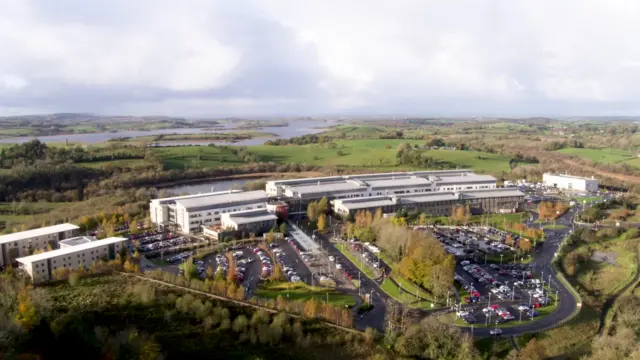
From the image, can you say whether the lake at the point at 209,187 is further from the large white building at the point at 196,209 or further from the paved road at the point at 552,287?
the paved road at the point at 552,287

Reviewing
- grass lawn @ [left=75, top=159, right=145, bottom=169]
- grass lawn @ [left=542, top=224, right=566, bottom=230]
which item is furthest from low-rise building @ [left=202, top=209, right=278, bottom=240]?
grass lawn @ [left=75, top=159, right=145, bottom=169]

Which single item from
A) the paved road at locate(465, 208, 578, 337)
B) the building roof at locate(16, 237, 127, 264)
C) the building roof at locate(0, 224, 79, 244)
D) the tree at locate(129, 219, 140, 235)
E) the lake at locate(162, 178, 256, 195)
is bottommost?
the paved road at locate(465, 208, 578, 337)

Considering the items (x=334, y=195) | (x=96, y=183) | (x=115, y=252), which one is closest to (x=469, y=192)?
(x=334, y=195)

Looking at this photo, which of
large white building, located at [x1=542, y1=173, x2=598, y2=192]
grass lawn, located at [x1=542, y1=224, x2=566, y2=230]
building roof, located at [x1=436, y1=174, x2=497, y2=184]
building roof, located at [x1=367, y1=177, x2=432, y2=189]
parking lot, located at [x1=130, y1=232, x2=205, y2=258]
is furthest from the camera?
large white building, located at [x1=542, y1=173, x2=598, y2=192]

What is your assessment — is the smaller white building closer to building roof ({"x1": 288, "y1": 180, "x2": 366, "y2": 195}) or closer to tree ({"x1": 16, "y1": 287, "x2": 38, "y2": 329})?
building roof ({"x1": 288, "y1": 180, "x2": 366, "y2": 195})

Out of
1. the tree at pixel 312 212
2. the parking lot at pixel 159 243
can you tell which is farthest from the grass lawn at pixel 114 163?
the tree at pixel 312 212

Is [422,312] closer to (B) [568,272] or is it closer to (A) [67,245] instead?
(B) [568,272]
